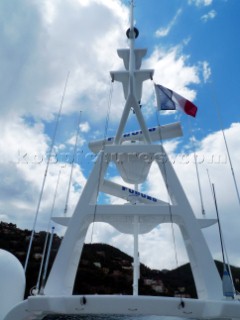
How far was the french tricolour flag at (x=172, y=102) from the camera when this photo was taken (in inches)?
384

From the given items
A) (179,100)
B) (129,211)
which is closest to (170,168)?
(129,211)

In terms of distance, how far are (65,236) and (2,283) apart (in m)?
1.91

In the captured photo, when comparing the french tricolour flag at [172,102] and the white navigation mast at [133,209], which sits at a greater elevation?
the french tricolour flag at [172,102]

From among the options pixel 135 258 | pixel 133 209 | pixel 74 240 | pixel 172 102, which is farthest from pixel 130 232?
pixel 172 102

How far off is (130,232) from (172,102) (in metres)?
4.82

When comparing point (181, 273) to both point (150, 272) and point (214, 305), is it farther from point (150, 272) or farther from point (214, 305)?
point (214, 305)

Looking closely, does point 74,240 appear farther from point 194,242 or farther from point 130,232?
point 194,242

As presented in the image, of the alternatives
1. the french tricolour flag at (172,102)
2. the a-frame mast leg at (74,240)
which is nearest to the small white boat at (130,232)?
the a-frame mast leg at (74,240)

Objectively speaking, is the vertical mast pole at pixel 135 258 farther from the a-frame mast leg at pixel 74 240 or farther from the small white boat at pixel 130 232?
the a-frame mast leg at pixel 74 240

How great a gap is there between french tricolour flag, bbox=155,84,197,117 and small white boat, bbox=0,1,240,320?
2.92ft

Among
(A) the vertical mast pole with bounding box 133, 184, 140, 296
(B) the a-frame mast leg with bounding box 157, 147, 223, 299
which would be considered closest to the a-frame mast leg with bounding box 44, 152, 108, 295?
(A) the vertical mast pole with bounding box 133, 184, 140, 296

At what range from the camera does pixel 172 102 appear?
9773mm

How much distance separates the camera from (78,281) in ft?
74.2

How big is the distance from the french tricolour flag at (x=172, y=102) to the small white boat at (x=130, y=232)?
890mm
